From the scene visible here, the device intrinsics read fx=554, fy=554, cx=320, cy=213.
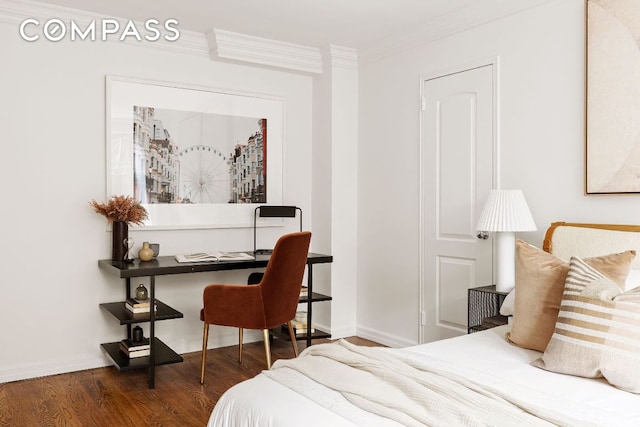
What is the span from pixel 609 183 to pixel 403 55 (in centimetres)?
197

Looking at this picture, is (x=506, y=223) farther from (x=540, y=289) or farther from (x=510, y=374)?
(x=510, y=374)

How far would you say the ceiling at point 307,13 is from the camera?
367 centimetres

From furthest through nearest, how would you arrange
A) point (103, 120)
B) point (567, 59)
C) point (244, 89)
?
point (244, 89)
point (103, 120)
point (567, 59)

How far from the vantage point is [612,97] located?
9.84ft

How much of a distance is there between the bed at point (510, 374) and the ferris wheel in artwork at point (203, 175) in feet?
7.76

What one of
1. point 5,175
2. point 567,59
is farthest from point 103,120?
point 567,59

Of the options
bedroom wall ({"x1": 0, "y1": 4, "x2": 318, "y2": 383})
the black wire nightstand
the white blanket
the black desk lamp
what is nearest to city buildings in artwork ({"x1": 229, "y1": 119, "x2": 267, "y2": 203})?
the black desk lamp

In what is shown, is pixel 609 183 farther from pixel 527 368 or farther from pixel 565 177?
pixel 527 368

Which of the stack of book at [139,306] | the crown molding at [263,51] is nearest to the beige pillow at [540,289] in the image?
the stack of book at [139,306]

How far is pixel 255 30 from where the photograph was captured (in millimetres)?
4258

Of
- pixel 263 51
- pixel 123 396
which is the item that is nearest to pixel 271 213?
pixel 263 51

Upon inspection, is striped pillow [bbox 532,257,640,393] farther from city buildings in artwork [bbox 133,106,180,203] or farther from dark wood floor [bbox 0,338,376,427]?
city buildings in artwork [bbox 133,106,180,203]

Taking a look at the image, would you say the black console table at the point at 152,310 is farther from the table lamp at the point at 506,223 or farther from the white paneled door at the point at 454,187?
the table lamp at the point at 506,223

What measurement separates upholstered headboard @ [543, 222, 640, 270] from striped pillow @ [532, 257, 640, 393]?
66 cm
